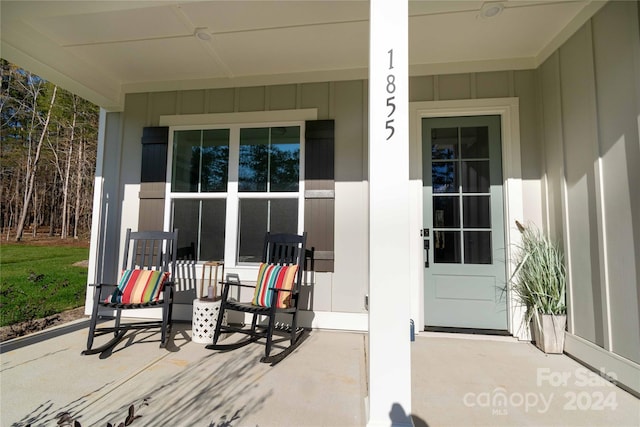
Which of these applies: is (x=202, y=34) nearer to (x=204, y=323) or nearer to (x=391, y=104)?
(x=391, y=104)

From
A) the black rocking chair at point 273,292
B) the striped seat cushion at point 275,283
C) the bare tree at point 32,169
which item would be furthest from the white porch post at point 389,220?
the bare tree at point 32,169

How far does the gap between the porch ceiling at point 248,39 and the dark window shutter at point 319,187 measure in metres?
0.65

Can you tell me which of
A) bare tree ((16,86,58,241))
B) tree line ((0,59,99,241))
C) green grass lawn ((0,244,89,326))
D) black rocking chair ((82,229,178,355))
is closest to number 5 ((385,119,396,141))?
black rocking chair ((82,229,178,355))

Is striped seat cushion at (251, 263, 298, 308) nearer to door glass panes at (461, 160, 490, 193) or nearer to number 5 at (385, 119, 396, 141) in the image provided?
number 5 at (385, 119, 396, 141)

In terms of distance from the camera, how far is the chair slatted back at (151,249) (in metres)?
3.02

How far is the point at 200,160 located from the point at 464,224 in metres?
2.98

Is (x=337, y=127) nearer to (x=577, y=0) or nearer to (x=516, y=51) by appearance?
(x=516, y=51)

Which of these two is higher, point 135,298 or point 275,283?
point 275,283

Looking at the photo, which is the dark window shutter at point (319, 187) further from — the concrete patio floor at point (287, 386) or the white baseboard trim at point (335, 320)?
the concrete patio floor at point (287, 386)

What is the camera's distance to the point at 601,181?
7.13 feet

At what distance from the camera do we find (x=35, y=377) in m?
2.06

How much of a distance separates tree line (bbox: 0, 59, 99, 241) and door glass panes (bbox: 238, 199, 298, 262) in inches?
340

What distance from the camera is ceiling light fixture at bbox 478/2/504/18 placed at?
225 cm

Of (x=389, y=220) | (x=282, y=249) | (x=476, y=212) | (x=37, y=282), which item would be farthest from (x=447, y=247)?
(x=37, y=282)
